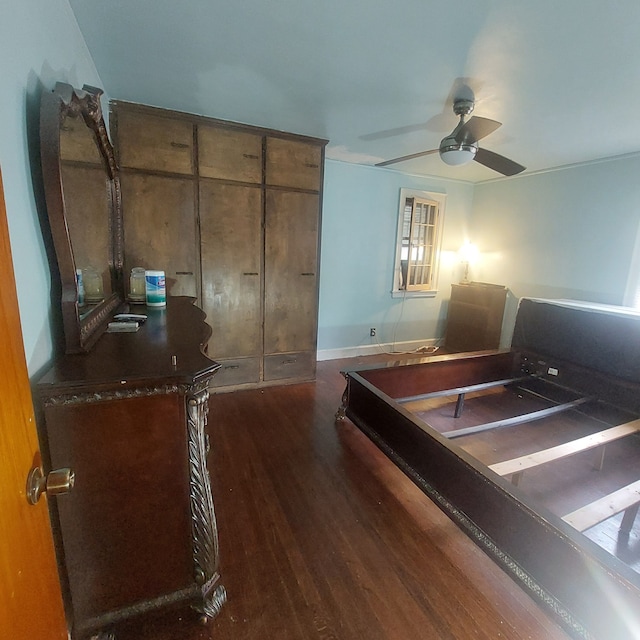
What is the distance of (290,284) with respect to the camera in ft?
10.7

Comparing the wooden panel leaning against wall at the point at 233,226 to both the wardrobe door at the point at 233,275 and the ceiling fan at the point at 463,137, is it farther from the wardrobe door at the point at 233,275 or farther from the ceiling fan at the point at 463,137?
the ceiling fan at the point at 463,137

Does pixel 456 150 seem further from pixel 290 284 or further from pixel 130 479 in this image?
pixel 130 479

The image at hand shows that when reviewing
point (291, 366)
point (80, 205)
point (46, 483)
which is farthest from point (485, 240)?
point (46, 483)

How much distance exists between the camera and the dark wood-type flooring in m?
1.24

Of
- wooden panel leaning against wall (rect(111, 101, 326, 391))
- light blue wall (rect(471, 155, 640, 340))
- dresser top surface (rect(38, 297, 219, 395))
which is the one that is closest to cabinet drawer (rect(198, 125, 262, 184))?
wooden panel leaning against wall (rect(111, 101, 326, 391))

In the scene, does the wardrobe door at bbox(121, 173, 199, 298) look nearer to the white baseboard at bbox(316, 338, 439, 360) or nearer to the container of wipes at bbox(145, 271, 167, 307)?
the container of wipes at bbox(145, 271, 167, 307)

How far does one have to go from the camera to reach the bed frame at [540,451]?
109 centimetres

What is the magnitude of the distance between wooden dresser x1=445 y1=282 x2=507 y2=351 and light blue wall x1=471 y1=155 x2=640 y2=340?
270 mm

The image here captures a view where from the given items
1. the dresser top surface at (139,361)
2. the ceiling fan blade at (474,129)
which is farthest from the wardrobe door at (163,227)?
the ceiling fan blade at (474,129)

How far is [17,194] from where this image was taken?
0.95m

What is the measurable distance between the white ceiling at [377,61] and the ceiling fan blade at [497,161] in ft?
0.99

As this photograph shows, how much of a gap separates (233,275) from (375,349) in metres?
2.32

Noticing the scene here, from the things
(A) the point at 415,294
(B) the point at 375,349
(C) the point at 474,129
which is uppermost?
(C) the point at 474,129

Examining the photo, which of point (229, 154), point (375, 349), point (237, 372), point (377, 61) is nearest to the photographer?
point (377, 61)
